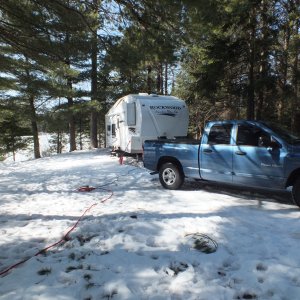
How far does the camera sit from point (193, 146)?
8312 mm

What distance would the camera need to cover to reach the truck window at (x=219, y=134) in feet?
25.3

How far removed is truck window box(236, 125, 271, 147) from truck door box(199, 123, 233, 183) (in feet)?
0.87

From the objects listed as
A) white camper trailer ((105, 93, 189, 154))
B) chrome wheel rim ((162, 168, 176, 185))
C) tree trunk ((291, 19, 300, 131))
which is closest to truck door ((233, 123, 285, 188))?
chrome wheel rim ((162, 168, 176, 185))

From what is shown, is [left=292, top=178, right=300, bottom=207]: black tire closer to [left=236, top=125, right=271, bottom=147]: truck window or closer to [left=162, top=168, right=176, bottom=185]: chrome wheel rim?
[left=236, top=125, right=271, bottom=147]: truck window

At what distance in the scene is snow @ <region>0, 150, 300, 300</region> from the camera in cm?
368

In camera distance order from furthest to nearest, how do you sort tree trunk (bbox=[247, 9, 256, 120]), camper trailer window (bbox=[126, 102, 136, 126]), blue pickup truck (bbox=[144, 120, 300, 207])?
tree trunk (bbox=[247, 9, 256, 120])
camper trailer window (bbox=[126, 102, 136, 126])
blue pickup truck (bbox=[144, 120, 300, 207])

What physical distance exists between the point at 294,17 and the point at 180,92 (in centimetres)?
1015

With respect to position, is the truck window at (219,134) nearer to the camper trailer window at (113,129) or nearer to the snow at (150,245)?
the snow at (150,245)

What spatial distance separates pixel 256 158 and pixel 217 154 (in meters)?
1.01

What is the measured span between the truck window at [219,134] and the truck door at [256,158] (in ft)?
0.86

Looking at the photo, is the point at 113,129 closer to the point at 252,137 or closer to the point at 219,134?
the point at 219,134

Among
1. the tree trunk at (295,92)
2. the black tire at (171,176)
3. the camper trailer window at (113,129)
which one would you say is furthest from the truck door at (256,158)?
the camper trailer window at (113,129)

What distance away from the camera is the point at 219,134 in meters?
7.89

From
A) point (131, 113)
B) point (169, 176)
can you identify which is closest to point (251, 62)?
point (131, 113)
